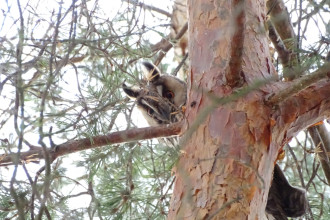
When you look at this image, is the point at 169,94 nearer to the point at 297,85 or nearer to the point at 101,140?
the point at 101,140

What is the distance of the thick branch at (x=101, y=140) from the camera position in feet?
5.73

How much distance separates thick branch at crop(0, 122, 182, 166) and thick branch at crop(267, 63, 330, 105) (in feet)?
1.12

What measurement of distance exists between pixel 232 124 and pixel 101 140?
0.48 meters

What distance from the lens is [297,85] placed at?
1.43 metres

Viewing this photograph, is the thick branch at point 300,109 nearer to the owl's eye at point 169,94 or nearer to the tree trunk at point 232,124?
the tree trunk at point 232,124

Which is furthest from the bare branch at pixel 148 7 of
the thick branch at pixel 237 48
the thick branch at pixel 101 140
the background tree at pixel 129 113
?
the thick branch at pixel 237 48

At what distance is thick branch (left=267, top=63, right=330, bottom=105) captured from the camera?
1323 millimetres

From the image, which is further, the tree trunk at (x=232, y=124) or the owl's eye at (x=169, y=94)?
the owl's eye at (x=169, y=94)

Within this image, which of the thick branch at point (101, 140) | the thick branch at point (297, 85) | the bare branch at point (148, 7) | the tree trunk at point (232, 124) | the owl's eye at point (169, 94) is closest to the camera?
the thick branch at point (297, 85)

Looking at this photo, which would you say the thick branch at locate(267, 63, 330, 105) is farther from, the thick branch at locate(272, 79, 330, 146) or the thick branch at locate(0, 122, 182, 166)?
the thick branch at locate(0, 122, 182, 166)

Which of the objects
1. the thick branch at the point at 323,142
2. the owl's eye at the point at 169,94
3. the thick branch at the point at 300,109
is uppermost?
the owl's eye at the point at 169,94

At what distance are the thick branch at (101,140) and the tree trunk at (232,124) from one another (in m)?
0.12

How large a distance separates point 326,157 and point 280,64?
436 mm

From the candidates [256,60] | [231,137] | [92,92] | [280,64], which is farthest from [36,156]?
[280,64]
